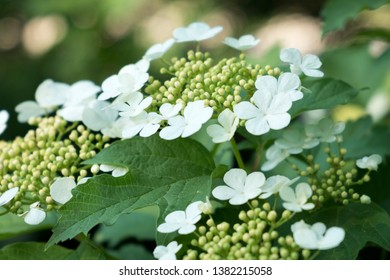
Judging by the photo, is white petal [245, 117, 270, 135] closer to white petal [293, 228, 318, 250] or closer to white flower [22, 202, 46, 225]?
white petal [293, 228, 318, 250]

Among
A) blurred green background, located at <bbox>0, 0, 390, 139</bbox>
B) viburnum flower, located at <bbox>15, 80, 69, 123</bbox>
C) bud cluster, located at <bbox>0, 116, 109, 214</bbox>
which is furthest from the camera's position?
blurred green background, located at <bbox>0, 0, 390, 139</bbox>

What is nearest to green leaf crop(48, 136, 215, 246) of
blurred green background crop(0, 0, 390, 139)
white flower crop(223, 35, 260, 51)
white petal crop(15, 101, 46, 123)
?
white flower crop(223, 35, 260, 51)

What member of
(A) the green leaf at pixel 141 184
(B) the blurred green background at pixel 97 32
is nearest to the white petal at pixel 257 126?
(A) the green leaf at pixel 141 184

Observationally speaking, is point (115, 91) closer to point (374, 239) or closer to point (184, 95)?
point (184, 95)

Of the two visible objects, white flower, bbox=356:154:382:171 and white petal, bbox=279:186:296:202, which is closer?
white petal, bbox=279:186:296:202

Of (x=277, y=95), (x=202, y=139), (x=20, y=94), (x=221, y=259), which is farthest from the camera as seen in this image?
(x=20, y=94)

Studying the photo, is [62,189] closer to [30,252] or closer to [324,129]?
[30,252]

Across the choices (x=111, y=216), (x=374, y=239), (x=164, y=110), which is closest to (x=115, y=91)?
(x=164, y=110)
